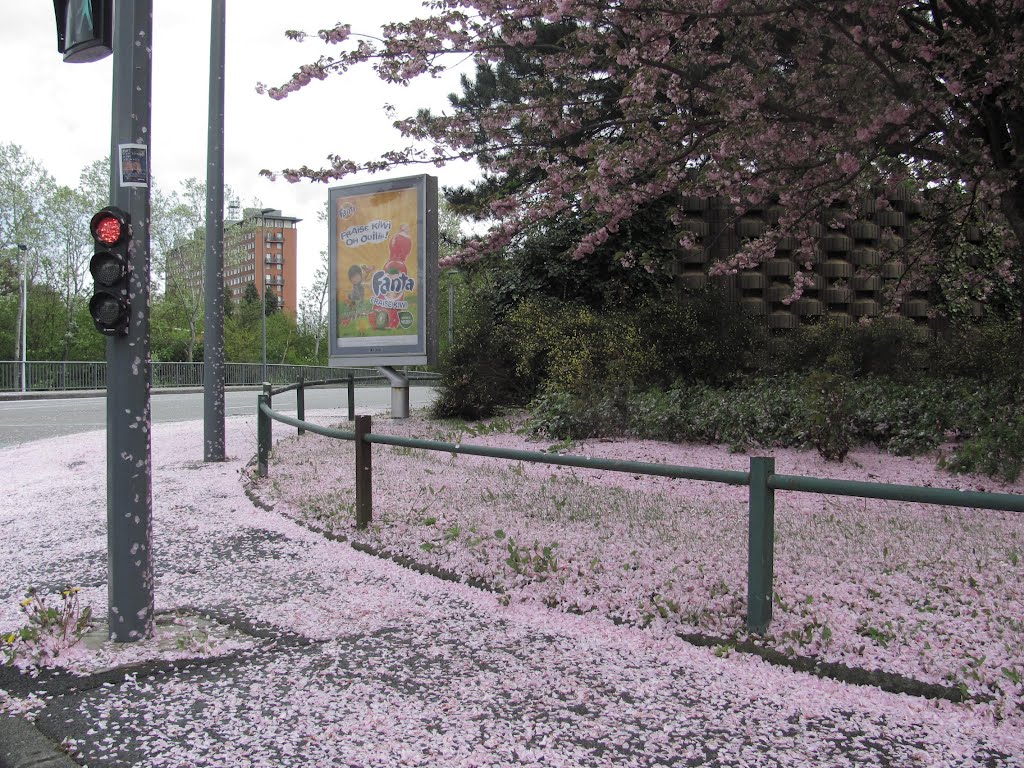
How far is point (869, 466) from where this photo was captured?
7.80 meters

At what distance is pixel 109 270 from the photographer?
368 cm

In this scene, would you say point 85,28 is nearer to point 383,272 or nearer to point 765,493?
point 765,493

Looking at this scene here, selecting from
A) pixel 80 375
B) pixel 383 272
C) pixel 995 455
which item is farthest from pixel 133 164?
pixel 80 375

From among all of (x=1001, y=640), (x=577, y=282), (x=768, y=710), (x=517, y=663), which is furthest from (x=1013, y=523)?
(x=577, y=282)

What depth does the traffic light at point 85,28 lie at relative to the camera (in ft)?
12.1

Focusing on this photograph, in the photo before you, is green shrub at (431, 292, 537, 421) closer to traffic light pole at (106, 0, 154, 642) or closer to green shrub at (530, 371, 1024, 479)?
green shrub at (530, 371, 1024, 479)

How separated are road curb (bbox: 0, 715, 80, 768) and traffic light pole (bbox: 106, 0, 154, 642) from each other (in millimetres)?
841

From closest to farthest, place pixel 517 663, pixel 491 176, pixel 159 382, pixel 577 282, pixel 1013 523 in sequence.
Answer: pixel 517 663 < pixel 1013 523 < pixel 577 282 < pixel 491 176 < pixel 159 382

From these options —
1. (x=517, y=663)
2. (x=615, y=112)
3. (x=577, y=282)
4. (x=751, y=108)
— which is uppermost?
(x=615, y=112)

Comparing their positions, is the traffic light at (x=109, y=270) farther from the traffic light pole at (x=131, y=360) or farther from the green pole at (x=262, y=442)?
the green pole at (x=262, y=442)

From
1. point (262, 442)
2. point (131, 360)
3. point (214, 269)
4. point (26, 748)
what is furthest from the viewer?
point (214, 269)

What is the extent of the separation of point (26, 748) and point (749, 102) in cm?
793

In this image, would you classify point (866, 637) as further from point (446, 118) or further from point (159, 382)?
point (159, 382)

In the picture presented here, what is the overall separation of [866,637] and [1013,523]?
303 cm
